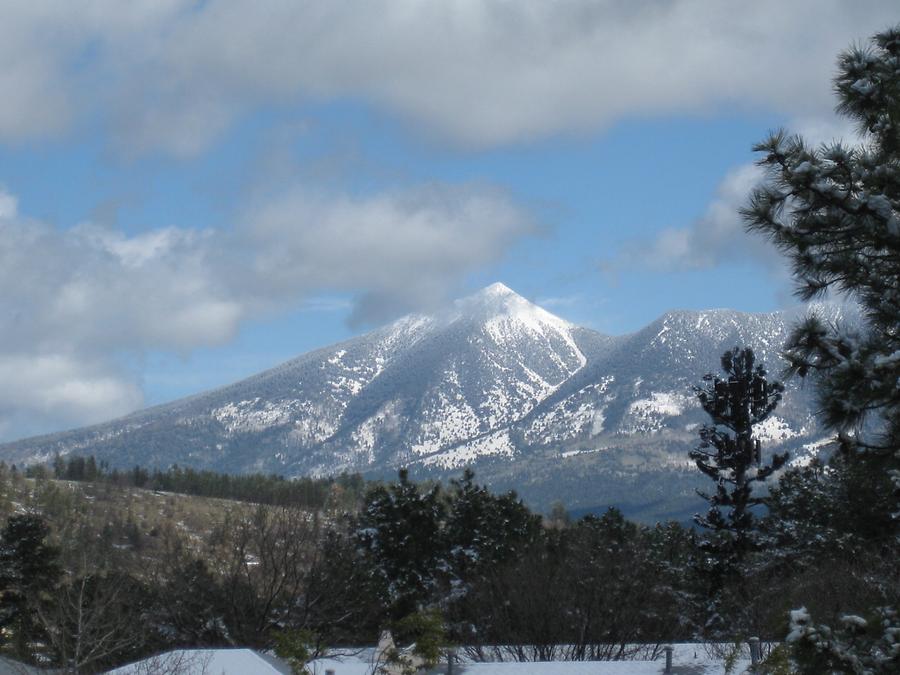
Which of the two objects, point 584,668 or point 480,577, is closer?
point 584,668

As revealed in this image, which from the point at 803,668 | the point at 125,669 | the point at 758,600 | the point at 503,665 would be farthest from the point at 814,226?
the point at 758,600

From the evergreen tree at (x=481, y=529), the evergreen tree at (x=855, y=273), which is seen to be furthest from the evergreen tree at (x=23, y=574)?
the evergreen tree at (x=855, y=273)

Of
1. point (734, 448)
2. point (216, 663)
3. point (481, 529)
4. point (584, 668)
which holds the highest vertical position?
point (734, 448)

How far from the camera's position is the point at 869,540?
122 ft

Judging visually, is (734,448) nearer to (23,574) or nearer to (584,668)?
(584,668)

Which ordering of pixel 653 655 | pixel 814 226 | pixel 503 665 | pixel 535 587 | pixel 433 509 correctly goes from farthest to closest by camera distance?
pixel 433 509 < pixel 535 587 < pixel 653 655 < pixel 503 665 < pixel 814 226

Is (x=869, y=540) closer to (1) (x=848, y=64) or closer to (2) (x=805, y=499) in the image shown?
(2) (x=805, y=499)

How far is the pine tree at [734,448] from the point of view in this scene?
153 ft

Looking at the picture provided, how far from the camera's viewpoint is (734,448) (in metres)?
48.0

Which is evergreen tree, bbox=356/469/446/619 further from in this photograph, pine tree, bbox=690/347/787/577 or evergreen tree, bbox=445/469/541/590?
pine tree, bbox=690/347/787/577

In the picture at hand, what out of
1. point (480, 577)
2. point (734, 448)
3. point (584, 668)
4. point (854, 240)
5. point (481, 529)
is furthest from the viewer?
point (481, 529)

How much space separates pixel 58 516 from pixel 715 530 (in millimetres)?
160689

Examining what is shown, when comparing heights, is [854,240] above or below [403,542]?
above

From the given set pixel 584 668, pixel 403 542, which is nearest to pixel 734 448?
pixel 403 542
